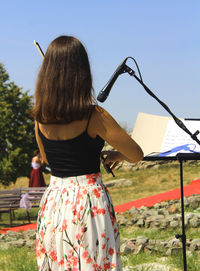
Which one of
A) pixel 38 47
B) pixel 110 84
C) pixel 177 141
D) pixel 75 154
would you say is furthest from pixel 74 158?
pixel 177 141

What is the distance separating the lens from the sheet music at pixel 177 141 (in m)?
3.53

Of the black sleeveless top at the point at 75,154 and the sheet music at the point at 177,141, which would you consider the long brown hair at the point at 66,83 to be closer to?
the black sleeveless top at the point at 75,154

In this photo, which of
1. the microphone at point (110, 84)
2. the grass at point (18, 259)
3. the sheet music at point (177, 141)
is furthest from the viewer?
the grass at point (18, 259)

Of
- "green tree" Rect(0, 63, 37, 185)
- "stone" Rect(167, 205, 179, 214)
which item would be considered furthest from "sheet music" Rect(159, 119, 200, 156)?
"green tree" Rect(0, 63, 37, 185)

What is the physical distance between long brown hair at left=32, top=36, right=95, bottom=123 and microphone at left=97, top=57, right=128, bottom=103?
13.0 inches

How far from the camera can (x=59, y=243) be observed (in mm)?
2318

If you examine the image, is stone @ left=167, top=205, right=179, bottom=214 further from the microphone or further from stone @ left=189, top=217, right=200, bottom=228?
the microphone


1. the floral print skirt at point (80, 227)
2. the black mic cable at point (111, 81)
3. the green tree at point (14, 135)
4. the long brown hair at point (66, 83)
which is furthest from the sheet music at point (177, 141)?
the green tree at point (14, 135)

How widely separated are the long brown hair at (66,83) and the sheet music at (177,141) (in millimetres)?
1506

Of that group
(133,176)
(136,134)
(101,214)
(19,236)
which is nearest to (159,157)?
(136,134)

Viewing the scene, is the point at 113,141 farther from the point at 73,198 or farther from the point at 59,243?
the point at 59,243

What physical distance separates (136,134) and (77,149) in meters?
1.38

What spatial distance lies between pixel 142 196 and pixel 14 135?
1140 cm

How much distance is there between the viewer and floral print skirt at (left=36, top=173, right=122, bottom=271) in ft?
7.43
